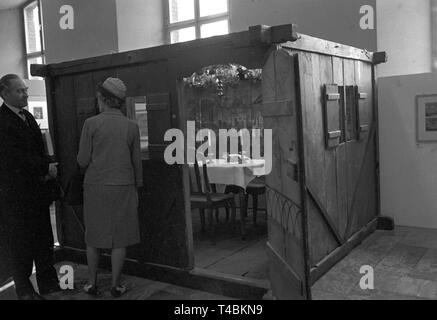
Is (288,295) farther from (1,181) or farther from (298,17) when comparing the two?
(298,17)

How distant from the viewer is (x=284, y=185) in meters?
3.73

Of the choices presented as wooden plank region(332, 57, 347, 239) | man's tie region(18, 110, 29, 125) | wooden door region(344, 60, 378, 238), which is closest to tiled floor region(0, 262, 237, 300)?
man's tie region(18, 110, 29, 125)

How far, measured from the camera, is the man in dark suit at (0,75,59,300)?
13.0ft

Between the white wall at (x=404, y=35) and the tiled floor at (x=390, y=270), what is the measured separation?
2.46m

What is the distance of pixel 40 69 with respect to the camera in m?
5.39

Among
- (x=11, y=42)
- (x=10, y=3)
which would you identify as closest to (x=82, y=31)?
(x=11, y=42)

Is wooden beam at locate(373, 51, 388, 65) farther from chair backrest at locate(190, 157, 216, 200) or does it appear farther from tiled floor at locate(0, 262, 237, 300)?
tiled floor at locate(0, 262, 237, 300)

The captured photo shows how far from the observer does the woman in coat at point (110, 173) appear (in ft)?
13.1

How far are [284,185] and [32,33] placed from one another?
11.3 meters

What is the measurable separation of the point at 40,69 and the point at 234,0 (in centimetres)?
397

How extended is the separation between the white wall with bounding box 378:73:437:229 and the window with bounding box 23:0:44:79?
31.4ft

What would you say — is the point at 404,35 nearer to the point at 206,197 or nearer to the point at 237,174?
the point at 237,174

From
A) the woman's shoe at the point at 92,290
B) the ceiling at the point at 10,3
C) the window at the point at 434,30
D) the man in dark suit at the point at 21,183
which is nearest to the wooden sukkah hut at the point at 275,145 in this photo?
the woman's shoe at the point at 92,290

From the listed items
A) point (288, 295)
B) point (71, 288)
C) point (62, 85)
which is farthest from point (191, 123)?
point (288, 295)
